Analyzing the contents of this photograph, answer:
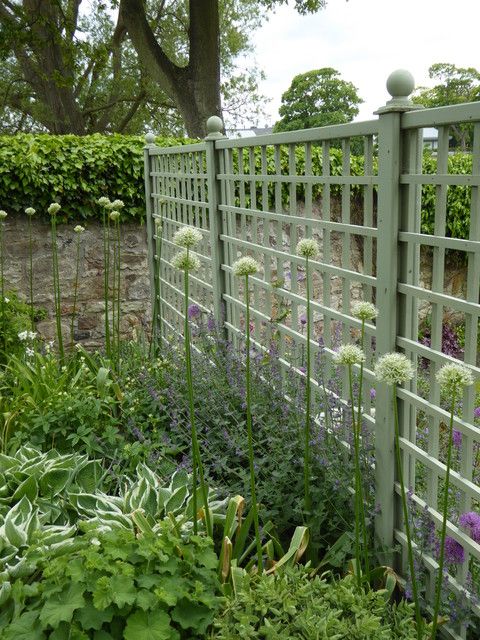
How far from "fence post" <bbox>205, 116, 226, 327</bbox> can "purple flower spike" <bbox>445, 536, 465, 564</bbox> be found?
2.24 m

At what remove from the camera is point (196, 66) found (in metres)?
9.98

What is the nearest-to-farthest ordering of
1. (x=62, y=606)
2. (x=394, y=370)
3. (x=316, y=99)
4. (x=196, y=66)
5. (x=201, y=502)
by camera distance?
(x=394, y=370) < (x=62, y=606) < (x=201, y=502) < (x=196, y=66) < (x=316, y=99)

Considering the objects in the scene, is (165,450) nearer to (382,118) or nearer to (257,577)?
(257,577)

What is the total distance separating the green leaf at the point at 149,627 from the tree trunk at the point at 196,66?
28.4 ft

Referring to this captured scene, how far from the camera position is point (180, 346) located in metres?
5.05

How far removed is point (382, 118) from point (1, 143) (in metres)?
4.84

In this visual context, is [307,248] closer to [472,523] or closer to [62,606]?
[472,523]

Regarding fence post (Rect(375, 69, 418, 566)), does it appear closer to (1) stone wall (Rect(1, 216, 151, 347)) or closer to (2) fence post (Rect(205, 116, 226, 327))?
(2) fence post (Rect(205, 116, 226, 327))

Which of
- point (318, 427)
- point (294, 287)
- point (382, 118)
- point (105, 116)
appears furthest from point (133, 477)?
point (105, 116)

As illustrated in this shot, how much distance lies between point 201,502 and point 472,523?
976 mm

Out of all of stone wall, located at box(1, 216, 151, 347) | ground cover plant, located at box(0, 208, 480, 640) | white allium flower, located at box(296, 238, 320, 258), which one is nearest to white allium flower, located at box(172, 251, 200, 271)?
ground cover plant, located at box(0, 208, 480, 640)

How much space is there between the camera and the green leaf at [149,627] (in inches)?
70.5

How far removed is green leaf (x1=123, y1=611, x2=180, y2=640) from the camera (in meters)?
1.79

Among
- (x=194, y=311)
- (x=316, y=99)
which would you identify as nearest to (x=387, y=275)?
→ (x=194, y=311)
